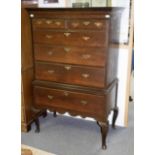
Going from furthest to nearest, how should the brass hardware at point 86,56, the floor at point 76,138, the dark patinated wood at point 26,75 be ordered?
the dark patinated wood at point 26,75
the floor at point 76,138
the brass hardware at point 86,56

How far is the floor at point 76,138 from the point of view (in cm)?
241

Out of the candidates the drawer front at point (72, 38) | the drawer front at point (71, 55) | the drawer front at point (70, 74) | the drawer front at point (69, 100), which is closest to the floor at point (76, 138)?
the drawer front at point (69, 100)

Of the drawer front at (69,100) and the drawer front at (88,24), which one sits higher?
the drawer front at (88,24)

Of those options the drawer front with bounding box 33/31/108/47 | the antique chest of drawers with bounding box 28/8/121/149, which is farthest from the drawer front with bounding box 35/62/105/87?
the drawer front with bounding box 33/31/108/47

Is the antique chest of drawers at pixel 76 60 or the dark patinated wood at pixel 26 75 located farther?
the dark patinated wood at pixel 26 75

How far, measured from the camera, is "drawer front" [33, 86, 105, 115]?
7.62ft

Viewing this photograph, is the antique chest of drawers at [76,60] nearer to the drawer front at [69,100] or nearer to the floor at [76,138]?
the drawer front at [69,100]

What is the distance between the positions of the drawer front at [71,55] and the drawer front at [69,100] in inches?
13.8

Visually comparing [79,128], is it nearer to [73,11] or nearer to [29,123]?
[29,123]

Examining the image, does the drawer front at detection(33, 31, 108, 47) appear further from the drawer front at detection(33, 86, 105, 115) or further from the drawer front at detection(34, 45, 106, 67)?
the drawer front at detection(33, 86, 105, 115)

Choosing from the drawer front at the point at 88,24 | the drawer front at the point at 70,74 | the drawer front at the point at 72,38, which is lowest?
the drawer front at the point at 70,74

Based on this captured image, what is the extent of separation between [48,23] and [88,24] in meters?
0.49
